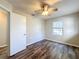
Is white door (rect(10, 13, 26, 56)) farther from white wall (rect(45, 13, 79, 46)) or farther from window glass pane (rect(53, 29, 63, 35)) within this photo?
window glass pane (rect(53, 29, 63, 35))

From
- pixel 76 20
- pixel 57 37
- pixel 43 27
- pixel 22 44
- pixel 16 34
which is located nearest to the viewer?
pixel 16 34

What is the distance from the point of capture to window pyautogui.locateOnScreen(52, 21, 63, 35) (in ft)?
22.0

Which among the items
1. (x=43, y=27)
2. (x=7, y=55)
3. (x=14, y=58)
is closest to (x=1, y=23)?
(x=7, y=55)

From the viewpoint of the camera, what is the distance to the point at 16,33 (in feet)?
12.8

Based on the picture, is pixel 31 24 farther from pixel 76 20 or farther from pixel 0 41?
pixel 76 20

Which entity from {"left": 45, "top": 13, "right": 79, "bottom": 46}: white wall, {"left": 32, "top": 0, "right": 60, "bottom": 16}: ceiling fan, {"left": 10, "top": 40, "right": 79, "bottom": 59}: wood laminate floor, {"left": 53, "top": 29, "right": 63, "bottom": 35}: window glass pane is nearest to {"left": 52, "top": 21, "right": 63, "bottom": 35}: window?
{"left": 53, "top": 29, "right": 63, "bottom": 35}: window glass pane

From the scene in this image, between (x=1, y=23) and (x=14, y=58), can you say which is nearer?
(x=14, y=58)

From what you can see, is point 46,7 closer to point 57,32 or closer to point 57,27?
point 57,27

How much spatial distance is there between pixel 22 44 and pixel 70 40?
11.5 ft

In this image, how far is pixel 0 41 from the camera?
4695 millimetres

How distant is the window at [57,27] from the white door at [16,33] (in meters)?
3.52

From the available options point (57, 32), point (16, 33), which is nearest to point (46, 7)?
point (16, 33)

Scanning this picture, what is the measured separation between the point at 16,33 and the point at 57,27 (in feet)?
14.1

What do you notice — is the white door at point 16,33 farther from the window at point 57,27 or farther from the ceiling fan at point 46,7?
the window at point 57,27
